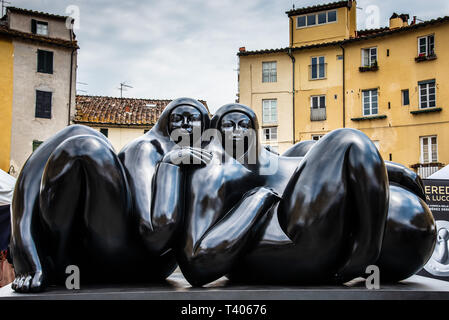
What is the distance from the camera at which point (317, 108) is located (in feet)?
91.5

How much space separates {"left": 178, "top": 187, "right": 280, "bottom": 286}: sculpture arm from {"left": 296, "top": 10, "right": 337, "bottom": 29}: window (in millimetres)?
27961

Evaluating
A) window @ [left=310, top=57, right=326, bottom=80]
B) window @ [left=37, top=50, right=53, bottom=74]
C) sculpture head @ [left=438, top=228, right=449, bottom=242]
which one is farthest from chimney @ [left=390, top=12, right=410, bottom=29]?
sculpture head @ [left=438, top=228, right=449, bottom=242]

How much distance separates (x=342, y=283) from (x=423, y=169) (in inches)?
906

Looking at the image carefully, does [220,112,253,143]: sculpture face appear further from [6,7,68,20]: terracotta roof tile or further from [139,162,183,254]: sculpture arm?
[6,7,68,20]: terracotta roof tile

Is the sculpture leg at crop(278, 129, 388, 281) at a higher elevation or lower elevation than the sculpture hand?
lower

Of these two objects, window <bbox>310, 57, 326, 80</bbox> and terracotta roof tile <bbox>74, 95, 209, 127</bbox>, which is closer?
terracotta roof tile <bbox>74, 95, 209, 127</bbox>

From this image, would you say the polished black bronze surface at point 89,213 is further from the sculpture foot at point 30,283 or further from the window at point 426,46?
the window at point 426,46

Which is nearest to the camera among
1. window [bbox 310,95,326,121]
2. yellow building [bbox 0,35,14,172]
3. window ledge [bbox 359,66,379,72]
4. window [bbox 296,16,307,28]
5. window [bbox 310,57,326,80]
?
yellow building [bbox 0,35,14,172]

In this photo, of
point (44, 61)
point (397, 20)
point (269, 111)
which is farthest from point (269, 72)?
point (44, 61)

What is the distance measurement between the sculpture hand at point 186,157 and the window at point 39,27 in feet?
84.1

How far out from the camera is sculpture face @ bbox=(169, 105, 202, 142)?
121 inches

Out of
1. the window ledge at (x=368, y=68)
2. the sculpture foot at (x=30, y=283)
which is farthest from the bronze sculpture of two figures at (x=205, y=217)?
the window ledge at (x=368, y=68)

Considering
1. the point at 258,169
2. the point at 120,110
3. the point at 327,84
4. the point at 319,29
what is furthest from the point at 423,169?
the point at 258,169

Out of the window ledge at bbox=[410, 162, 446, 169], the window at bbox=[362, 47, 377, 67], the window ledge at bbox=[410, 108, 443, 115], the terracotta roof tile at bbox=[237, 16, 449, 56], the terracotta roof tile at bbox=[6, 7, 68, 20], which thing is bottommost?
the window ledge at bbox=[410, 162, 446, 169]
